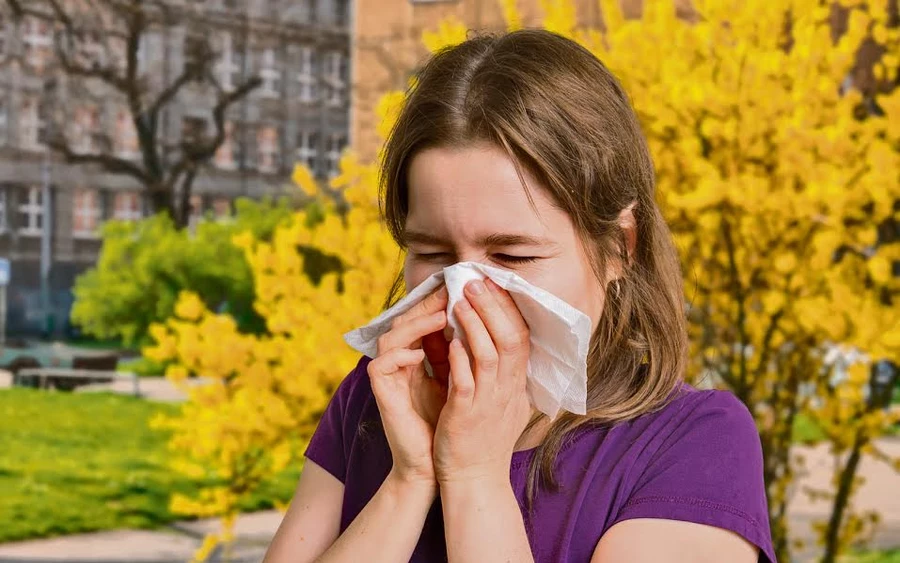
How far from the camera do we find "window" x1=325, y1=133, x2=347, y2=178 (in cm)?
410

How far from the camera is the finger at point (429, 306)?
113 centimetres

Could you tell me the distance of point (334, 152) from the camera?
13.5ft

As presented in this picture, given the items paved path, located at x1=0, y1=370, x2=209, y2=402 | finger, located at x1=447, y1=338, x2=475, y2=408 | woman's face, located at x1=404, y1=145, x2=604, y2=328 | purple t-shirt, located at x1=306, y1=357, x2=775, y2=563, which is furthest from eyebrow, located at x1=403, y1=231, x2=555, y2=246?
paved path, located at x1=0, y1=370, x2=209, y2=402

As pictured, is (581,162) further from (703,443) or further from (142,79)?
(142,79)

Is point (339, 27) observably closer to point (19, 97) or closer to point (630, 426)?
point (19, 97)

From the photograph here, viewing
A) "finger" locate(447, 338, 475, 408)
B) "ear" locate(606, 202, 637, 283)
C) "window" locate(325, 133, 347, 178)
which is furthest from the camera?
"window" locate(325, 133, 347, 178)

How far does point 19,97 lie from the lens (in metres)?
3.65

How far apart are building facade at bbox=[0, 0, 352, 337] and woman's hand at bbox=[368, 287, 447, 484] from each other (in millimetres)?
2860

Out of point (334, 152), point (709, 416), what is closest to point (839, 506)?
point (334, 152)

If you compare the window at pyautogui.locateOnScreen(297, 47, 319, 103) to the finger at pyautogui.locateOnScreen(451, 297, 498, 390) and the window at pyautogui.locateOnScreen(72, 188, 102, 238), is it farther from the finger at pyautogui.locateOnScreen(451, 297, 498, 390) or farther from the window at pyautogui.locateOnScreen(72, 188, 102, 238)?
the finger at pyautogui.locateOnScreen(451, 297, 498, 390)

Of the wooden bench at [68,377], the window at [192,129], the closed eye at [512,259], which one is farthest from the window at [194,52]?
the closed eye at [512,259]

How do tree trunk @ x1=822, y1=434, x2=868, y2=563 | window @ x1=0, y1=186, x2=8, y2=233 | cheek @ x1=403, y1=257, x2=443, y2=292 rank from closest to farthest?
cheek @ x1=403, y1=257, x2=443, y2=292 < tree trunk @ x1=822, y1=434, x2=868, y2=563 < window @ x1=0, y1=186, x2=8, y2=233

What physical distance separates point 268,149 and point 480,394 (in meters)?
3.06

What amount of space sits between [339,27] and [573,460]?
3.18 metres
